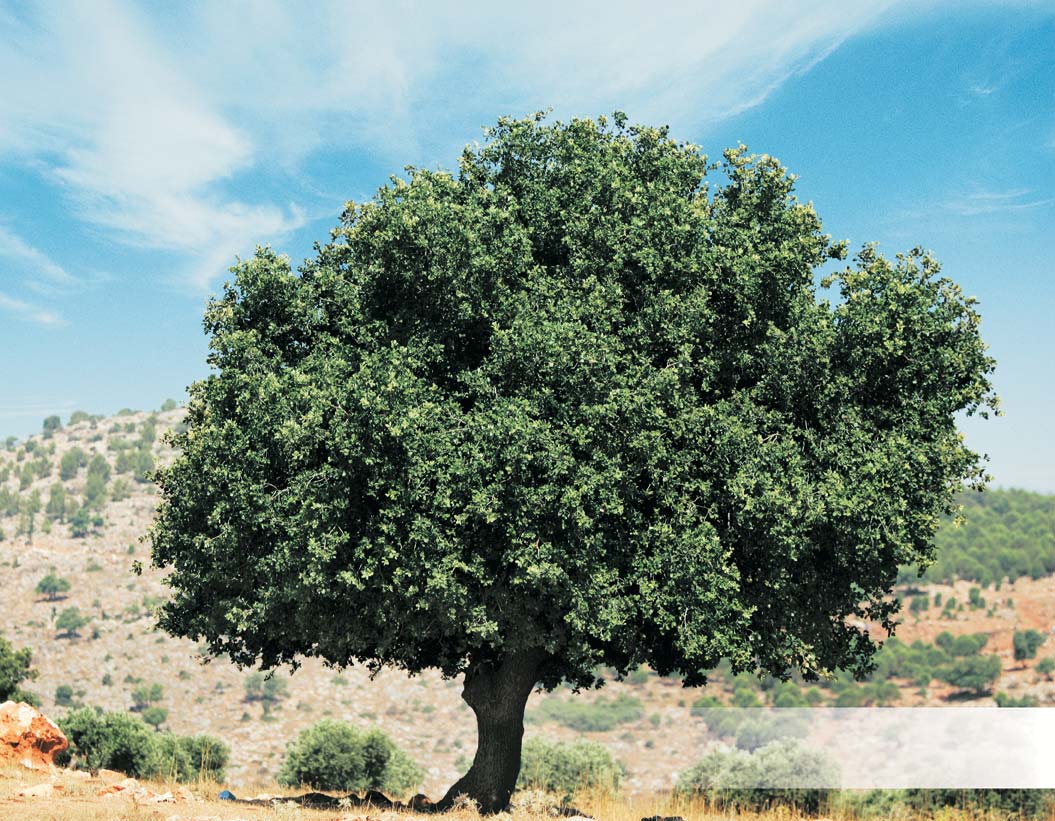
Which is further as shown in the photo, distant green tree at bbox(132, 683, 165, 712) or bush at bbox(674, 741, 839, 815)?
distant green tree at bbox(132, 683, 165, 712)

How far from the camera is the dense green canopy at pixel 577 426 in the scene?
63.2 ft

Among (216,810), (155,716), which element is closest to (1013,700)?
(155,716)

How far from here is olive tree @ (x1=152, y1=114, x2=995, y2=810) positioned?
19.3 m

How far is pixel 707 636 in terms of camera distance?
21062 mm

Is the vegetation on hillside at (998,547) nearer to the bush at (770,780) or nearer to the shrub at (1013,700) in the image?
the shrub at (1013,700)

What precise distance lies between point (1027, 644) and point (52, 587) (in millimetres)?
156998

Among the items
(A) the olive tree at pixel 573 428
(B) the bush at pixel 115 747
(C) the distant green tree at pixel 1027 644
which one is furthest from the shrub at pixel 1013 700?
(A) the olive tree at pixel 573 428

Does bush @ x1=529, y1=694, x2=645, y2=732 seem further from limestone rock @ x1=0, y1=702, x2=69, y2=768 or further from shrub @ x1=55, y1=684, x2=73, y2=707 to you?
limestone rock @ x1=0, y1=702, x2=69, y2=768

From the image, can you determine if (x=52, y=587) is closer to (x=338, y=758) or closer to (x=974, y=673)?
(x=338, y=758)

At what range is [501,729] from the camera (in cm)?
2456

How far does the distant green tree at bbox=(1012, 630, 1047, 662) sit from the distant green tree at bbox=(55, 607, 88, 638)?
14541cm

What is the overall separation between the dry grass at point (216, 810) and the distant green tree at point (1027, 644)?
436 ft

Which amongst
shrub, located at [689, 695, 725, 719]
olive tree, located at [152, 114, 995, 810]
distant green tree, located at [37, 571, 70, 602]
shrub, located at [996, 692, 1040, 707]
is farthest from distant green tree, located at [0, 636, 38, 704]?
distant green tree, located at [37, 571, 70, 602]

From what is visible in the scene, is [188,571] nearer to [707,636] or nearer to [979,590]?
[707,636]
